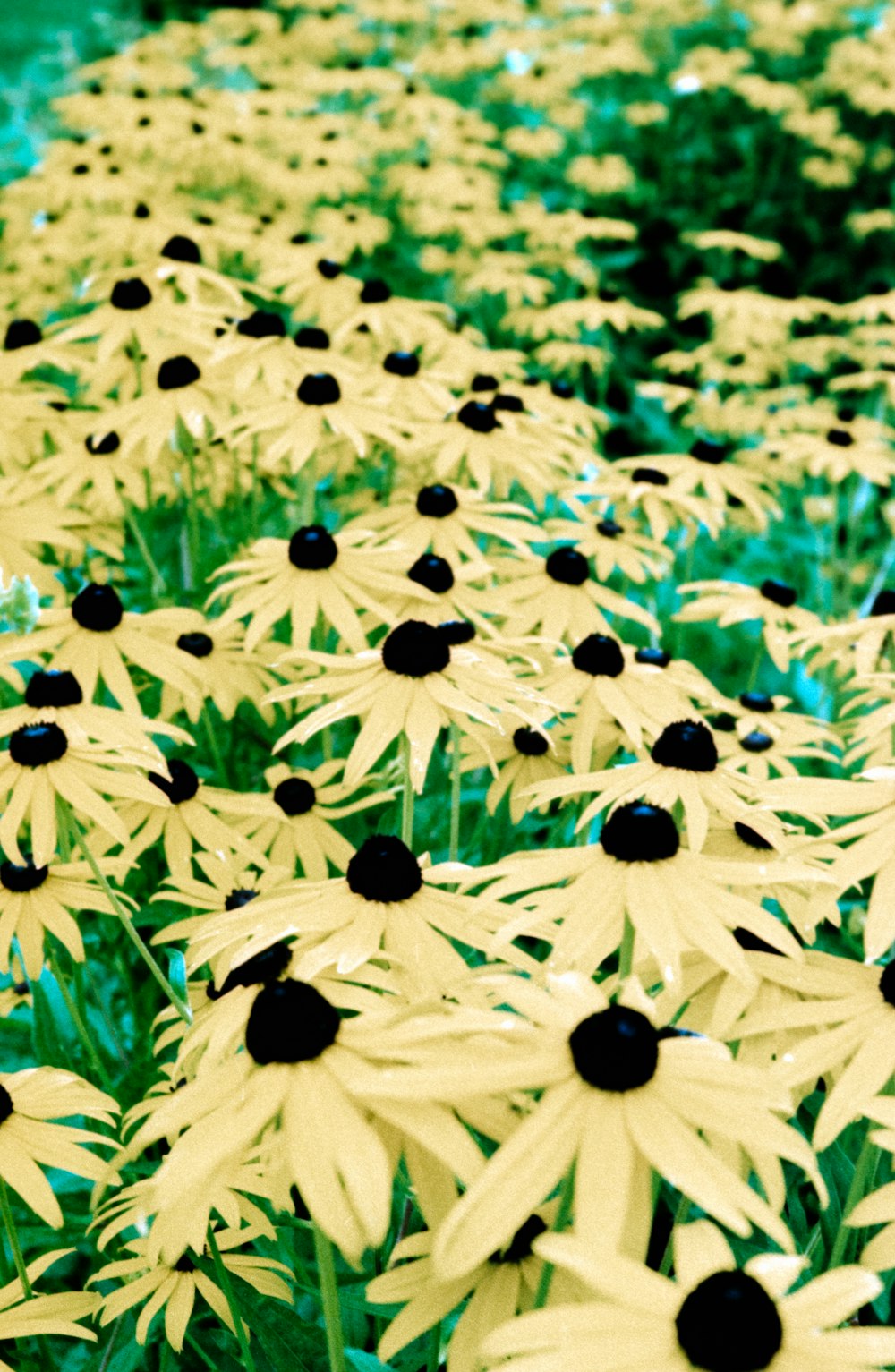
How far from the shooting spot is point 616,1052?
0.83 meters

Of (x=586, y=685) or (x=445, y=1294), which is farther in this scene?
(x=586, y=685)

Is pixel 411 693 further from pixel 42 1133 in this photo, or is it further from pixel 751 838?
pixel 42 1133

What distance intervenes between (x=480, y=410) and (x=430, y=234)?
11.1 feet

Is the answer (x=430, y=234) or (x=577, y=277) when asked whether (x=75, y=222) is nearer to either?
(x=430, y=234)

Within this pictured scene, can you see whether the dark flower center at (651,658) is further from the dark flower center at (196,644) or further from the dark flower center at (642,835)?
the dark flower center at (642,835)

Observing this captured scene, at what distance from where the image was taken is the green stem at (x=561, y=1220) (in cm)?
89

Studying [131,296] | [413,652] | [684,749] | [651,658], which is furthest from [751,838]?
[131,296]

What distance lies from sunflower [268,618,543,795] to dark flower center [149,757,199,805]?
0.32 m

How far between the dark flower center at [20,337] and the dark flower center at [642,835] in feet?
7.87

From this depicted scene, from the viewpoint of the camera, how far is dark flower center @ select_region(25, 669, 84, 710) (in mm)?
1531

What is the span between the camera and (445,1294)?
979 millimetres

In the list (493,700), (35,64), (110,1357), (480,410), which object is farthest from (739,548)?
(35,64)

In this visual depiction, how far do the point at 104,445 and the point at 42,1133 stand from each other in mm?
1745

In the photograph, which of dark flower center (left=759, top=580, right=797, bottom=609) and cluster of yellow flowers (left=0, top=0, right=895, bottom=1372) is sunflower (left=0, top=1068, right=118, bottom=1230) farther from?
dark flower center (left=759, top=580, right=797, bottom=609)
